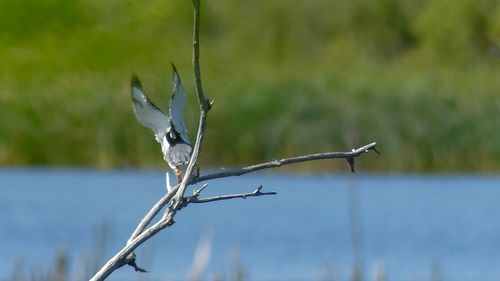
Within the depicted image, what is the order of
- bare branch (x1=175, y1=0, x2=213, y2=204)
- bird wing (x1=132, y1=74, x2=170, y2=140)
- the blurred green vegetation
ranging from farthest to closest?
the blurred green vegetation → bird wing (x1=132, y1=74, x2=170, y2=140) → bare branch (x1=175, y1=0, x2=213, y2=204)

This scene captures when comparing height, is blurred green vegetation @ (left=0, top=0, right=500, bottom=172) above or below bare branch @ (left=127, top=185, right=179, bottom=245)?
above

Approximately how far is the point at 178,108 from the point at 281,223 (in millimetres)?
9037

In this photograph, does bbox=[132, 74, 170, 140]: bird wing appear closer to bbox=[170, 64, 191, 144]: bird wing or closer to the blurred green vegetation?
bbox=[170, 64, 191, 144]: bird wing

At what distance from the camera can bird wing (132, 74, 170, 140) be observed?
1.31m

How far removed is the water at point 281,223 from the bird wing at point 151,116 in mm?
5515

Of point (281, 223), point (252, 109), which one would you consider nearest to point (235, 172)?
point (281, 223)

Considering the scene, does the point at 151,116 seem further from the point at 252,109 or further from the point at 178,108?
the point at 252,109

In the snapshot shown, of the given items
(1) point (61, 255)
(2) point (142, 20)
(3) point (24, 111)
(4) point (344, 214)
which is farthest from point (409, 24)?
(1) point (61, 255)

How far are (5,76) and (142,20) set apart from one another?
4.81m

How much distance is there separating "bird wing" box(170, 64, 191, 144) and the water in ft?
18.1

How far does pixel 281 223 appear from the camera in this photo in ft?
33.9

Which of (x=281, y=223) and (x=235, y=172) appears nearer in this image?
(x=235, y=172)

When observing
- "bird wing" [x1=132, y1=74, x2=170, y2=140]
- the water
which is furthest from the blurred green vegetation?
"bird wing" [x1=132, y1=74, x2=170, y2=140]

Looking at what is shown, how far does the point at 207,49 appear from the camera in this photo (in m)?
18.4
